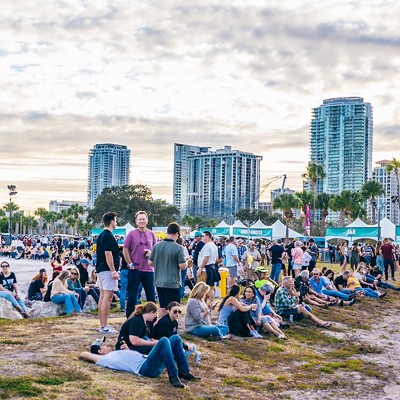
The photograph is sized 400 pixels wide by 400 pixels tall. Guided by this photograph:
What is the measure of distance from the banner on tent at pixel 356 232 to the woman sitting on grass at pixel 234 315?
1078 inches

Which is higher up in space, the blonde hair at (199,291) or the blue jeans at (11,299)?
the blonde hair at (199,291)

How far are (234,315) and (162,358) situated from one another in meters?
4.06

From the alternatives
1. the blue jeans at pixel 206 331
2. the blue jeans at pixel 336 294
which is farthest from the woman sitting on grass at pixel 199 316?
the blue jeans at pixel 336 294

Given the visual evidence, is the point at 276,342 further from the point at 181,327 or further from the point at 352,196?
the point at 352,196

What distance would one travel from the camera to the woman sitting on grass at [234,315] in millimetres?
12195

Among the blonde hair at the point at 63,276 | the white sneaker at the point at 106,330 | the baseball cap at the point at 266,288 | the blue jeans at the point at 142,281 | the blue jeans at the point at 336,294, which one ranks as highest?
the blue jeans at the point at 142,281

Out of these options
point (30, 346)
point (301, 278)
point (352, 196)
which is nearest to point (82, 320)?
point (30, 346)

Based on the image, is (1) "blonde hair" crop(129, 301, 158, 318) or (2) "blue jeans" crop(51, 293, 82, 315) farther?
(2) "blue jeans" crop(51, 293, 82, 315)

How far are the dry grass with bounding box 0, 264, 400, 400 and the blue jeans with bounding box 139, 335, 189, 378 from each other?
0.44 feet

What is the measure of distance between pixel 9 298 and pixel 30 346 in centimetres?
441

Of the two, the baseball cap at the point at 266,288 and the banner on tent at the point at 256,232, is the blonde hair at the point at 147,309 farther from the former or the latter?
the banner on tent at the point at 256,232

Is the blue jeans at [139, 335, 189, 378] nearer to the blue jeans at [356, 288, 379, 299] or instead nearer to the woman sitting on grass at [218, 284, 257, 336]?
the woman sitting on grass at [218, 284, 257, 336]

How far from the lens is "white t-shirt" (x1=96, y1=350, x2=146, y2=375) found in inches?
338

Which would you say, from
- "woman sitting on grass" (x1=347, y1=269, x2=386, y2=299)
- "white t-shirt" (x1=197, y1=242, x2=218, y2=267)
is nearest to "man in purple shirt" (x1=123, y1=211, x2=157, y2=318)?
"white t-shirt" (x1=197, y1=242, x2=218, y2=267)
